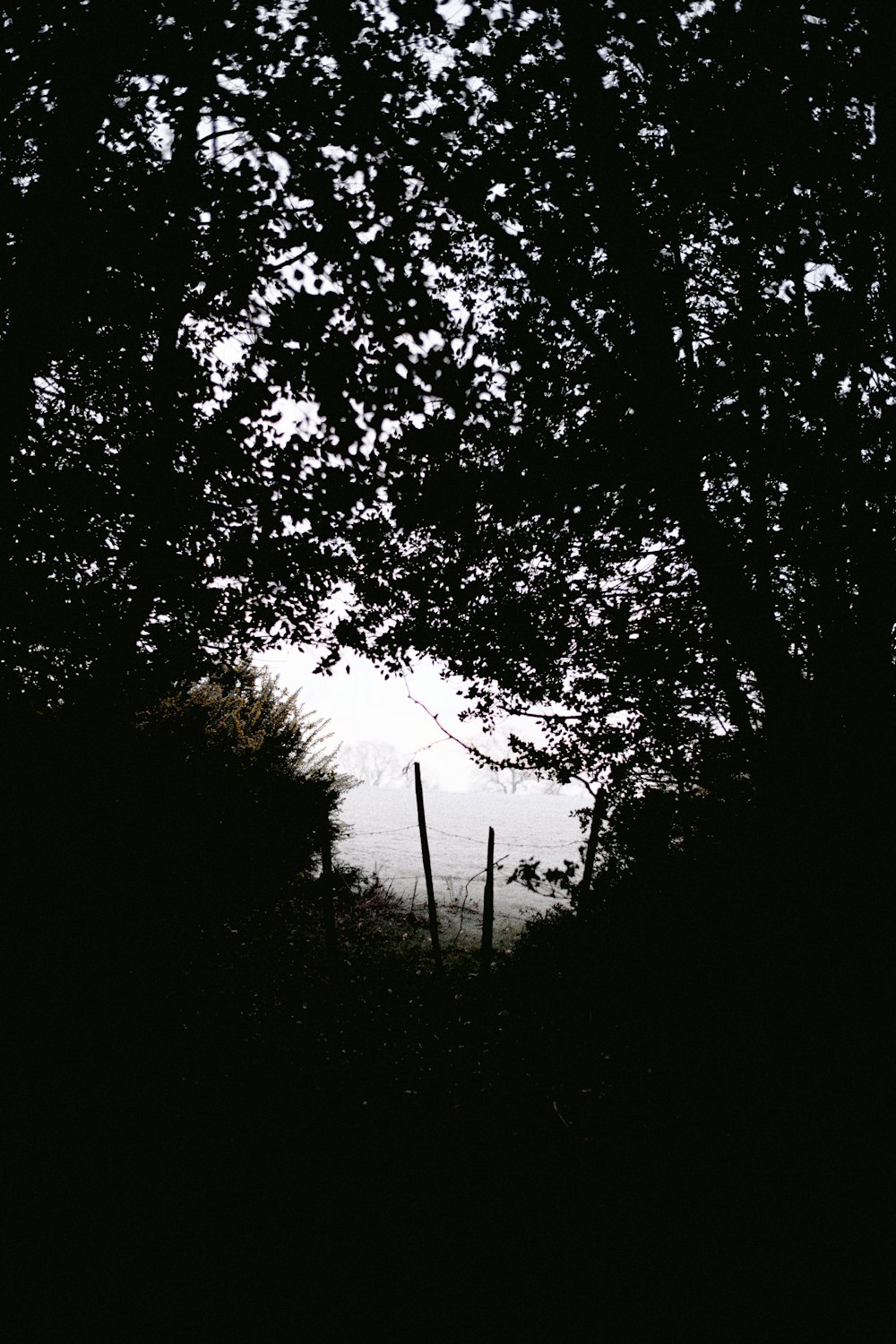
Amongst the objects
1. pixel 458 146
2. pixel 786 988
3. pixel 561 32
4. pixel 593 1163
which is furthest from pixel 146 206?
pixel 593 1163

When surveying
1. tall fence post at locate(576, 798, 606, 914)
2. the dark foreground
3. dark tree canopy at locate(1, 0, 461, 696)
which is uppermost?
dark tree canopy at locate(1, 0, 461, 696)

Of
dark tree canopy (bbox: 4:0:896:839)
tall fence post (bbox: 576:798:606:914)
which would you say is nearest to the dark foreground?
tall fence post (bbox: 576:798:606:914)

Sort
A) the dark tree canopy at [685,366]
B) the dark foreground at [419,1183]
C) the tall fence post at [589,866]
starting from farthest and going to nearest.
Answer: the tall fence post at [589,866] → the dark tree canopy at [685,366] → the dark foreground at [419,1183]

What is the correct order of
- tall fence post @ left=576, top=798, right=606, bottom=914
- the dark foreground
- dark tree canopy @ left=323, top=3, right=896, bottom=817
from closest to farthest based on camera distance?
1. the dark foreground
2. dark tree canopy @ left=323, top=3, right=896, bottom=817
3. tall fence post @ left=576, top=798, right=606, bottom=914

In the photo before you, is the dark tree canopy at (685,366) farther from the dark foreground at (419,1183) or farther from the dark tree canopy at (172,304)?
the dark foreground at (419,1183)

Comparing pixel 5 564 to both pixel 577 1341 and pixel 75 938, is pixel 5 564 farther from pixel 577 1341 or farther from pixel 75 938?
pixel 577 1341

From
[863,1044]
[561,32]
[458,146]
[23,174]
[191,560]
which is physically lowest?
[863,1044]

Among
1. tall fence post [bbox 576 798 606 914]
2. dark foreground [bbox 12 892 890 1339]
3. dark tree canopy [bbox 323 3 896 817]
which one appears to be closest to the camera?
dark foreground [bbox 12 892 890 1339]

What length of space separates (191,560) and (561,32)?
244 inches

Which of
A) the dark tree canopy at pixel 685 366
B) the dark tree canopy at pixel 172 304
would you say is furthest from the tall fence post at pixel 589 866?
the dark tree canopy at pixel 172 304

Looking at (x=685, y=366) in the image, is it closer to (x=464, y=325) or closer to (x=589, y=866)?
(x=464, y=325)

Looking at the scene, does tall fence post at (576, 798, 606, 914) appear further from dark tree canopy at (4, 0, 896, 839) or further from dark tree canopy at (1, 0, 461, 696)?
dark tree canopy at (1, 0, 461, 696)

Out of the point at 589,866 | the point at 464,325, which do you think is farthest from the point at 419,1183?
the point at 464,325

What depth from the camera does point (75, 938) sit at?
7.02 meters
